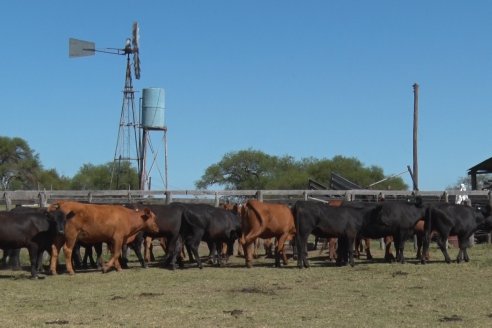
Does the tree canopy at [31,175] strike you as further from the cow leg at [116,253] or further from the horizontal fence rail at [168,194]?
the cow leg at [116,253]

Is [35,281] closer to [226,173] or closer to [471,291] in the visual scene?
[471,291]

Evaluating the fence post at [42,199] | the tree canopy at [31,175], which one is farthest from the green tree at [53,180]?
the fence post at [42,199]

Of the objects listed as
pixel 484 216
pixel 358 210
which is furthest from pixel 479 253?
pixel 358 210

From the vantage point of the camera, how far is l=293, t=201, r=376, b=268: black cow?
58.2ft

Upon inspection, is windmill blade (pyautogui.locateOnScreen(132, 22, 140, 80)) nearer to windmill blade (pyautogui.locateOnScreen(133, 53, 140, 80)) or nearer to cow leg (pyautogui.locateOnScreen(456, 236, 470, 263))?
windmill blade (pyautogui.locateOnScreen(133, 53, 140, 80))

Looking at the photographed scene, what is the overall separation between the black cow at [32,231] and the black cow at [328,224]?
5417mm

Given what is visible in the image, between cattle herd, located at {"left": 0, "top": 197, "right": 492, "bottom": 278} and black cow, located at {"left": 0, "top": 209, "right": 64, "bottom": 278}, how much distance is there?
0.02 metres

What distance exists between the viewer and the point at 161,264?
732 inches

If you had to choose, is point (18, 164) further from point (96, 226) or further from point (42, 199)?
point (96, 226)

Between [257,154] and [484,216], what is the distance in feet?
190

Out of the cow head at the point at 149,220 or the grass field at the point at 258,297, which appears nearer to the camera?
the grass field at the point at 258,297

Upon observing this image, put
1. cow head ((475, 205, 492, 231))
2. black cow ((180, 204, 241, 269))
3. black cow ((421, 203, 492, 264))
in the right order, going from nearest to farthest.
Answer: black cow ((180, 204, 241, 269)) < black cow ((421, 203, 492, 264)) < cow head ((475, 205, 492, 231))

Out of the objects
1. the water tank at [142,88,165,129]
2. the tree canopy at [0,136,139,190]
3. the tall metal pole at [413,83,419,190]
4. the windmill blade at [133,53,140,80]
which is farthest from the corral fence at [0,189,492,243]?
the tree canopy at [0,136,139,190]

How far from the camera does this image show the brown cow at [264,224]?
706 inches
